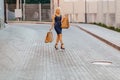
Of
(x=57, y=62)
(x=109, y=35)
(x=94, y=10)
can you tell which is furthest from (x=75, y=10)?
(x=57, y=62)

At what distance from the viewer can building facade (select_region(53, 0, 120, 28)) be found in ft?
102

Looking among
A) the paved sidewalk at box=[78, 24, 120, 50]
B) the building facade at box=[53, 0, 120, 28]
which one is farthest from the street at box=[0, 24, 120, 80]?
the building facade at box=[53, 0, 120, 28]

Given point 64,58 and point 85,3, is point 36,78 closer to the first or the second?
point 64,58

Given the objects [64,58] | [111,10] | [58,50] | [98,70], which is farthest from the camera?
[111,10]

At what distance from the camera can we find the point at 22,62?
552 inches

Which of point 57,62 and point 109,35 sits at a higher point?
point 109,35

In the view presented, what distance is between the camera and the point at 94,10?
43.8 metres

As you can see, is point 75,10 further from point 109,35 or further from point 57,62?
point 57,62

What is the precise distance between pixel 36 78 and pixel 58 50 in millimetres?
7225

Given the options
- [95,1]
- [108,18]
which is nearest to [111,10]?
[108,18]

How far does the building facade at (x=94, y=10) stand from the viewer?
31.0m

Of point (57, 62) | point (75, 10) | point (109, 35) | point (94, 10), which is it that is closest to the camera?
point (57, 62)

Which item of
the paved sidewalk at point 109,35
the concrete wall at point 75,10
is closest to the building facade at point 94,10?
the concrete wall at point 75,10

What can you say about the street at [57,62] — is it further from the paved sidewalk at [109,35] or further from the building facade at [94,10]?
the building facade at [94,10]
